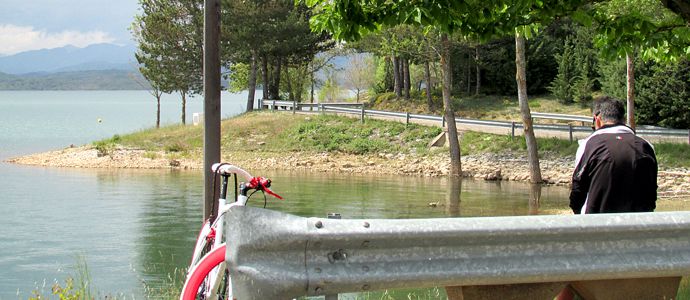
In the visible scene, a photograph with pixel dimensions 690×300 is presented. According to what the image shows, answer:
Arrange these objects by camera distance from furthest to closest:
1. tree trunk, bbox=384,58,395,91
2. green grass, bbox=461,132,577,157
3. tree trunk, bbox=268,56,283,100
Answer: tree trunk, bbox=384,58,395,91, tree trunk, bbox=268,56,283,100, green grass, bbox=461,132,577,157

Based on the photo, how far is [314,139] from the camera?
143ft

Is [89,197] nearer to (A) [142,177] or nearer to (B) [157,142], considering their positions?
(A) [142,177]

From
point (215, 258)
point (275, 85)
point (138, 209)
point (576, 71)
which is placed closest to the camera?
point (215, 258)

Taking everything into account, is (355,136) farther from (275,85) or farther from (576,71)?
(275,85)

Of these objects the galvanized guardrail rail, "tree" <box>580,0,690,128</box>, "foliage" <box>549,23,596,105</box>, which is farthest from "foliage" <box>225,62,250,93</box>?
"tree" <box>580,0,690,128</box>

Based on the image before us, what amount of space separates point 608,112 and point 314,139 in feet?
123

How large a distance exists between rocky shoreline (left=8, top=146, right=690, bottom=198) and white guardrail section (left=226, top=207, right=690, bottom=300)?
2607 centimetres

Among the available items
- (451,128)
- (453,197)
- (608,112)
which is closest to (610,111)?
(608,112)

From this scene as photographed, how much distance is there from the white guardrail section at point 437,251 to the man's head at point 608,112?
1720mm

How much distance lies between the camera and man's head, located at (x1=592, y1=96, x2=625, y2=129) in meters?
6.27

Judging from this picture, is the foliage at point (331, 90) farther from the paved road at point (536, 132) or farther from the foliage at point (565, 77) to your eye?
the paved road at point (536, 132)

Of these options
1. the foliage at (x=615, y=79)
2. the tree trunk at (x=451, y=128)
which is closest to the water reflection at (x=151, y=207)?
the tree trunk at (x=451, y=128)

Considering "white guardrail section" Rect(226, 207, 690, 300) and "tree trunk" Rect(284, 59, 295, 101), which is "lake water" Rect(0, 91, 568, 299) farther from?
"tree trunk" Rect(284, 59, 295, 101)

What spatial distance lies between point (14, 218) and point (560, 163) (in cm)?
2051
